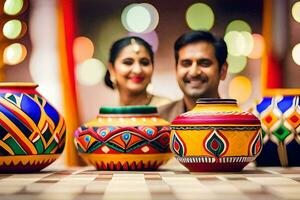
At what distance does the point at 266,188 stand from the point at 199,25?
106cm

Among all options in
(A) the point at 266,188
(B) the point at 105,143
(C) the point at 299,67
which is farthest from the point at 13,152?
Answer: (C) the point at 299,67

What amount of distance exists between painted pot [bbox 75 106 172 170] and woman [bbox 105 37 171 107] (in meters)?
0.38

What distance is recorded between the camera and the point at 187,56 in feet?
7.59

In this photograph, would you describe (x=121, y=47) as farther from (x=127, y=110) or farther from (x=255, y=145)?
(x=255, y=145)

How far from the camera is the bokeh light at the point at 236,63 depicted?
2.34 metres

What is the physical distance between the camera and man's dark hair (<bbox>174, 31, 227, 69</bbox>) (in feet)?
7.64

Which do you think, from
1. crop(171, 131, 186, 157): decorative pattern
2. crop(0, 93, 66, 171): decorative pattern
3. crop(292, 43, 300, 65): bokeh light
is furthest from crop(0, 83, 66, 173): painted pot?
crop(292, 43, 300, 65): bokeh light

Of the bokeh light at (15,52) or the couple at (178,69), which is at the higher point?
the bokeh light at (15,52)

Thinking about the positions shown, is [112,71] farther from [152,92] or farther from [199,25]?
[199,25]

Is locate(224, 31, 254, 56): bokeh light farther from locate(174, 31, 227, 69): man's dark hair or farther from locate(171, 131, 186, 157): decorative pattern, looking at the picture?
locate(171, 131, 186, 157): decorative pattern

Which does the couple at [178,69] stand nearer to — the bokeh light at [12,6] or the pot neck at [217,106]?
the bokeh light at [12,6]

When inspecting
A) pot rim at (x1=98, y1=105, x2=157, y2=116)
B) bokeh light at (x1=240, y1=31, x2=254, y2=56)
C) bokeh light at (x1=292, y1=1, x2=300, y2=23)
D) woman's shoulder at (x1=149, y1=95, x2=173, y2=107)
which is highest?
bokeh light at (x1=292, y1=1, x2=300, y2=23)

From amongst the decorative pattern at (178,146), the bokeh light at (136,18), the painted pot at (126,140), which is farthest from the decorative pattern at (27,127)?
the bokeh light at (136,18)

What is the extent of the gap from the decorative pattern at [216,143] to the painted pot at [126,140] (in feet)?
0.65
